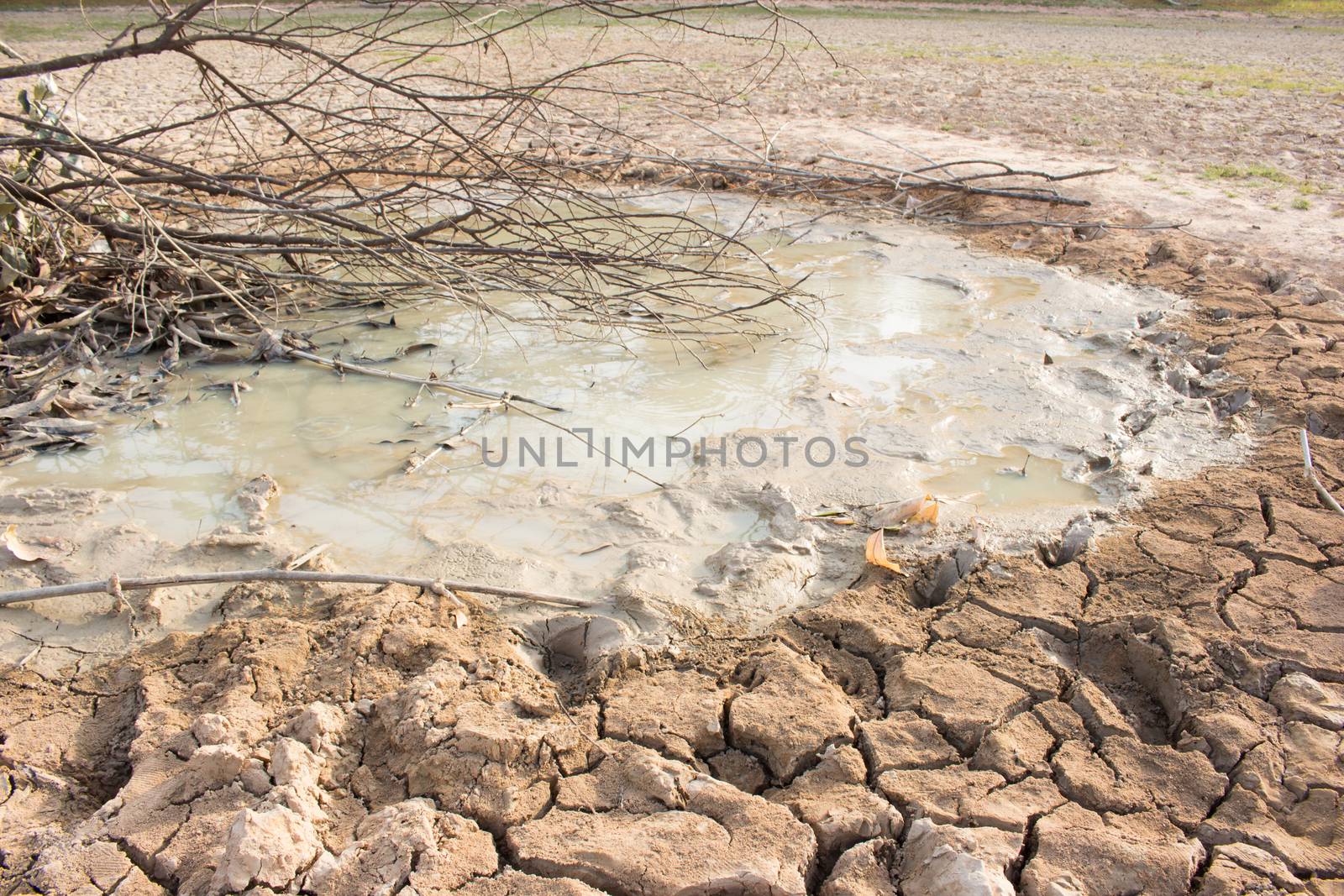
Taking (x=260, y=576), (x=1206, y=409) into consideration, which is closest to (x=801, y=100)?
(x=1206, y=409)

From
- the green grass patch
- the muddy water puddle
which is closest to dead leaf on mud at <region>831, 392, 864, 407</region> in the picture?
the muddy water puddle

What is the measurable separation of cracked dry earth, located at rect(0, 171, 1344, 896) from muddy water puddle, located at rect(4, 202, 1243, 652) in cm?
31

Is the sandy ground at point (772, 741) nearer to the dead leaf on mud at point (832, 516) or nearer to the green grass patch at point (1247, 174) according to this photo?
the dead leaf on mud at point (832, 516)

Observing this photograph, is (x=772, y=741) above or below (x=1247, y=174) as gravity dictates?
below

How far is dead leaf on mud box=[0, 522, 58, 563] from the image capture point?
2682 millimetres

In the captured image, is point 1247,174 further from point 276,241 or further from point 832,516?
point 276,241

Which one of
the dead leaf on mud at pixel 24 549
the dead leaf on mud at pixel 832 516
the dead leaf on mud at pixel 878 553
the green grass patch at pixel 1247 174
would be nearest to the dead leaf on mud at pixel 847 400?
the dead leaf on mud at pixel 832 516

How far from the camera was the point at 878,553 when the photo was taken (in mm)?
2709

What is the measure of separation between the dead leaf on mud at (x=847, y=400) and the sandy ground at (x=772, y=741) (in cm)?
114

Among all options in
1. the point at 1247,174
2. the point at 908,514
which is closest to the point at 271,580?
the point at 908,514

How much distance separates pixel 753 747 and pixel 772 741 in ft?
0.15

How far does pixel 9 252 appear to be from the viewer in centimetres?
389

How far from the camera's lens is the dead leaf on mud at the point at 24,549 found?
2.68 m

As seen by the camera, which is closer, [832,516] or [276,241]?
[832,516]
